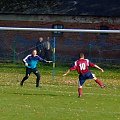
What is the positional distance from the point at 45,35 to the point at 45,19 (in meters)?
4.55

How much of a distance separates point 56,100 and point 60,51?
1631 centimetres

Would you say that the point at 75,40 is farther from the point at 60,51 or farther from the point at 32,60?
the point at 32,60

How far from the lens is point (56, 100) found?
1845 cm

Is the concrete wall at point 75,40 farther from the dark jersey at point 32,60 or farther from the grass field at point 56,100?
the dark jersey at point 32,60

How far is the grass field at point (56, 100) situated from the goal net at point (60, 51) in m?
0.98

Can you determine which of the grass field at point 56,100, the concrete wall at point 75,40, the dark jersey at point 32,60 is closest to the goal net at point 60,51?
the concrete wall at point 75,40

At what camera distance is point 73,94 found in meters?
20.6

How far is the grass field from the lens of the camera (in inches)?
598

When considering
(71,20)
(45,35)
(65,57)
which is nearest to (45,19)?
(71,20)

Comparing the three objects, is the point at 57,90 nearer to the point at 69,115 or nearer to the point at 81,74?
the point at 81,74

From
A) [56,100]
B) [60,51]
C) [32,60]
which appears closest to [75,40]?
[60,51]

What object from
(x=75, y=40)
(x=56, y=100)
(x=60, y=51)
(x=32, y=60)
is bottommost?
(x=56, y=100)

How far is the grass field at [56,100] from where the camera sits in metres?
15.2

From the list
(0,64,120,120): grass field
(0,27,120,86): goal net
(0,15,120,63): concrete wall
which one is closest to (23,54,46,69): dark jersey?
(0,64,120,120): grass field
